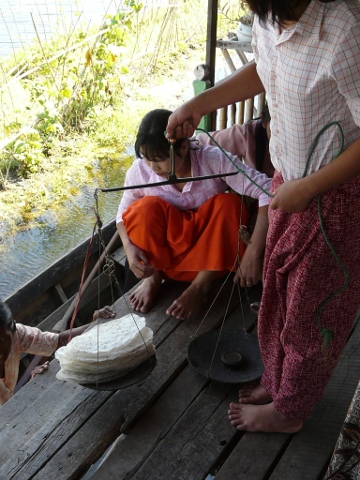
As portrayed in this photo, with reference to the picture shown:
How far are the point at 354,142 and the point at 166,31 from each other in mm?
4951

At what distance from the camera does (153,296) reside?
6.97 ft

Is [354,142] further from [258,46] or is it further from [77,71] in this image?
[77,71]

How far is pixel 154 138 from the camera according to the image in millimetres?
1877

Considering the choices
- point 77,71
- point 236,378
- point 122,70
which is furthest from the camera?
point 122,70

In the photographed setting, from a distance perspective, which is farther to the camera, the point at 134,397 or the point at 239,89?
the point at 134,397

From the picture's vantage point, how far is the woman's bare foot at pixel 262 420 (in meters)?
1.51

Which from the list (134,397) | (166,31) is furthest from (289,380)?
(166,31)

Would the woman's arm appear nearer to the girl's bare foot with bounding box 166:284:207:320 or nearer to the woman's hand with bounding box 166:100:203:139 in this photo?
the woman's hand with bounding box 166:100:203:139

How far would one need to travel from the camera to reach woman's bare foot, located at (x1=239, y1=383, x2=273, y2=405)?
1.61 meters

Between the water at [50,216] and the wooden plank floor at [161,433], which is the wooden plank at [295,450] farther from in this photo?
the water at [50,216]

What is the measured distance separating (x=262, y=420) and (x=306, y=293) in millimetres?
482

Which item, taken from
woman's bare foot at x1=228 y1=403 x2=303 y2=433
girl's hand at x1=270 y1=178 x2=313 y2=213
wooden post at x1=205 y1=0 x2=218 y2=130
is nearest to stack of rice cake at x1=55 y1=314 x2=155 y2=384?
woman's bare foot at x1=228 y1=403 x2=303 y2=433

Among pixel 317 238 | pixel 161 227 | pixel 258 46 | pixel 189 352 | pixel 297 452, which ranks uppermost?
pixel 258 46

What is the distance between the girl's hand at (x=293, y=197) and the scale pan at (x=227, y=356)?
0.74 m
